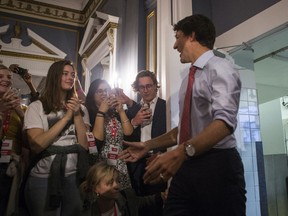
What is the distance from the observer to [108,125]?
6.46ft

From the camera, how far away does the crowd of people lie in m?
1.07

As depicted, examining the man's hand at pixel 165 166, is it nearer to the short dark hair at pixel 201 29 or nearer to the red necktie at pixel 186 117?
the red necktie at pixel 186 117

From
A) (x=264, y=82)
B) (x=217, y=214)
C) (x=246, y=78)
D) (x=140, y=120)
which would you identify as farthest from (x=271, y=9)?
(x=264, y=82)

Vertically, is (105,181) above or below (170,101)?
below

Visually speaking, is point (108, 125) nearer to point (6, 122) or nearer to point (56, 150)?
point (56, 150)

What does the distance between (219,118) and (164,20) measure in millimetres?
1587

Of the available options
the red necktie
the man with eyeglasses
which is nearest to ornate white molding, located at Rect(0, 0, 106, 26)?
the man with eyeglasses

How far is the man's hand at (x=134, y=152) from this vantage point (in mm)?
1583

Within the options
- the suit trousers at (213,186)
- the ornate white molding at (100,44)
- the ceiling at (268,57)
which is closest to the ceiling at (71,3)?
the ceiling at (268,57)

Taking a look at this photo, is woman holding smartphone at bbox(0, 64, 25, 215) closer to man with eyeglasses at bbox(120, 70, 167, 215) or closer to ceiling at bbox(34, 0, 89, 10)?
man with eyeglasses at bbox(120, 70, 167, 215)

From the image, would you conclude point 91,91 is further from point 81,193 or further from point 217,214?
point 217,214

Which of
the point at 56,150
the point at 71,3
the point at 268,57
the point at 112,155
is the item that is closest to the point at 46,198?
the point at 56,150

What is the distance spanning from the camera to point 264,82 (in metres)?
4.37

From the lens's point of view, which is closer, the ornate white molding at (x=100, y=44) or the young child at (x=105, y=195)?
the young child at (x=105, y=195)
